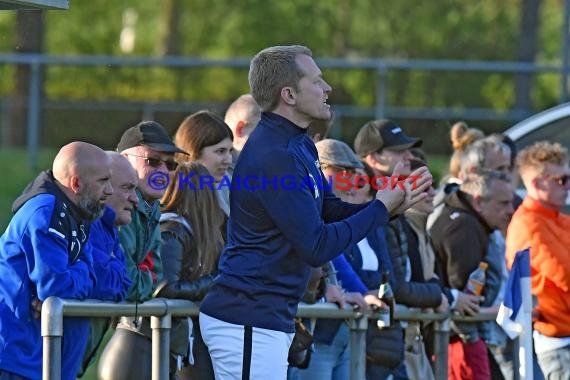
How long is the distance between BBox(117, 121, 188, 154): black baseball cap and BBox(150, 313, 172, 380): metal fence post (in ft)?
3.08

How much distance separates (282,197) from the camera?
540cm

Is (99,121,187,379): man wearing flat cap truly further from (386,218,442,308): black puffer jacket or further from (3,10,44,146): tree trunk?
(3,10,44,146): tree trunk

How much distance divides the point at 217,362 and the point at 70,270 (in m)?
0.73

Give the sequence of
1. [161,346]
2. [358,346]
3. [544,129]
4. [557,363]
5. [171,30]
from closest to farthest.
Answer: [161,346]
[358,346]
[557,363]
[544,129]
[171,30]

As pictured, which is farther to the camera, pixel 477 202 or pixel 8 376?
pixel 477 202

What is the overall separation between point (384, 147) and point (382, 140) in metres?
0.05

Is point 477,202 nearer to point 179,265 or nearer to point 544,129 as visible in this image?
point 179,265

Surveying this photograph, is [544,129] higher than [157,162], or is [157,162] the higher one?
[544,129]

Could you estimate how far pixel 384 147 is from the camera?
8586mm

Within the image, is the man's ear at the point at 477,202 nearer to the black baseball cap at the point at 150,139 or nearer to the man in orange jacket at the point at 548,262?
the man in orange jacket at the point at 548,262

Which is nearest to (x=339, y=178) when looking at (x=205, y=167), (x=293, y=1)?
(x=205, y=167)

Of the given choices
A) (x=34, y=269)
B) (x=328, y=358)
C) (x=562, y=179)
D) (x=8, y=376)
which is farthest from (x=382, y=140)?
(x=8, y=376)

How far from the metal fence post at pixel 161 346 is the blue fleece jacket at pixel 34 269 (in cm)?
51

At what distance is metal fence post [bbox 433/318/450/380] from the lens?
7.67 metres
